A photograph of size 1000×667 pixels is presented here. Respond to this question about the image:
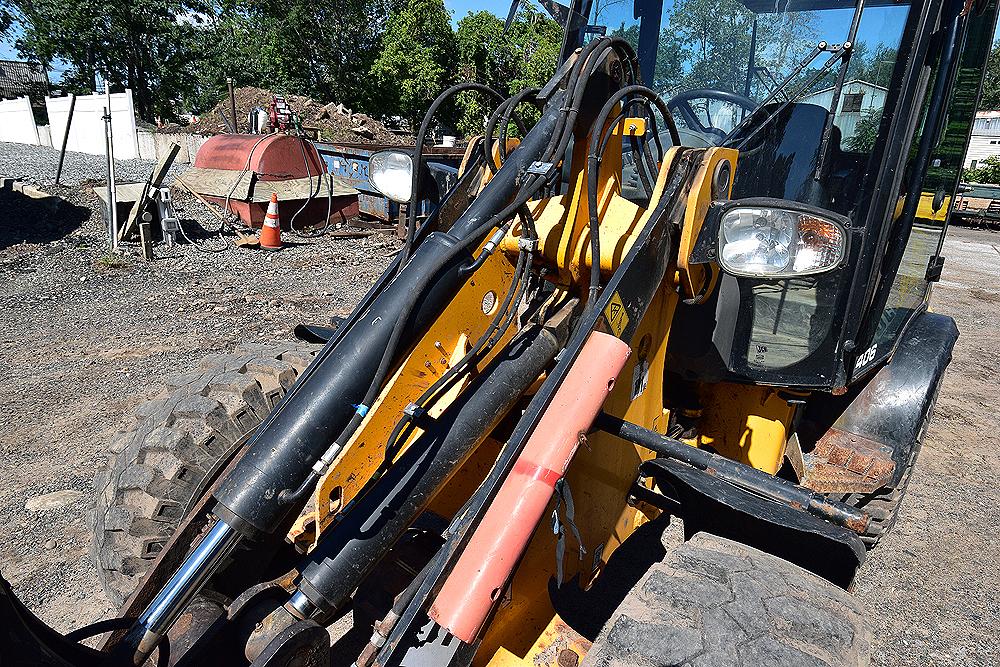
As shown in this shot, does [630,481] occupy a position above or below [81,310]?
above

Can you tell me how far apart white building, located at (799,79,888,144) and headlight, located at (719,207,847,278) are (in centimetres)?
98

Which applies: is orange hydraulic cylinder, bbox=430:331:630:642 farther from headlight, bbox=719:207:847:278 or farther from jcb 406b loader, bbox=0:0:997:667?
headlight, bbox=719:207:847:278

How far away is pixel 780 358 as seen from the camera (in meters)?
2.78

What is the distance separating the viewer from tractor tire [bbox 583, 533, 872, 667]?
168 centimetres

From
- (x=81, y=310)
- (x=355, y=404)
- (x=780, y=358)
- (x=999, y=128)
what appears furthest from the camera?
(x=999, y=128)

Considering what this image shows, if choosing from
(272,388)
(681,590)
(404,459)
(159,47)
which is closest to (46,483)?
(272,388)

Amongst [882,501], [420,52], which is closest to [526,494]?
[882,501]

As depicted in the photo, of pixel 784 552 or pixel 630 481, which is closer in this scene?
pixel 784 552

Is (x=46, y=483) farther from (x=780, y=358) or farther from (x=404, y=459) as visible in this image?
(x=780, y=358)

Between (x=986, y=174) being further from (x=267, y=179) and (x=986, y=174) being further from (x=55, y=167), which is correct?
(x=55, y=167)

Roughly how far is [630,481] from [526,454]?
0.80 m

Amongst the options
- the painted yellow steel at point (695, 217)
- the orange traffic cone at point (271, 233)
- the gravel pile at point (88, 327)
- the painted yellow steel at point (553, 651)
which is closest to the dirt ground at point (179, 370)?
the gravel pile at point (88, 327)

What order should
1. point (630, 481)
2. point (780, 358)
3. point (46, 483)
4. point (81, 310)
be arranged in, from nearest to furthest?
point (630, 481)
point (780, 358)
point (46, 483)
point (81, 310)

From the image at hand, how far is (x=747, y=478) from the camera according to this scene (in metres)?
2.06
